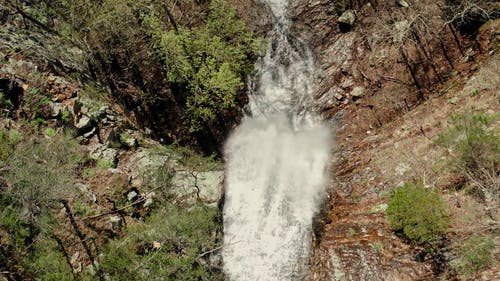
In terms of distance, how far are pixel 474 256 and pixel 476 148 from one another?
3046 millimetres

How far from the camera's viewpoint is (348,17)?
16359 mm

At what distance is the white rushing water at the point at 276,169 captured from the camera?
12.9m

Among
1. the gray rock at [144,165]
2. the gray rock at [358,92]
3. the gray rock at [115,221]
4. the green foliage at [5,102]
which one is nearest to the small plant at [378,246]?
the gray rock at [358,92]

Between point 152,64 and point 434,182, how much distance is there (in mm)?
11500

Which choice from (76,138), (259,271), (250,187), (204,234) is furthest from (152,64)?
(259,271)

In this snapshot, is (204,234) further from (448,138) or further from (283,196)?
(448,138)

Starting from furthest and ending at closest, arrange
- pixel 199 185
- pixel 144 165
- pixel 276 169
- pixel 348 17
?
1. pixel 348 17
2. pixel 276 169
3. pixel 199 185
4. pixel 144 165

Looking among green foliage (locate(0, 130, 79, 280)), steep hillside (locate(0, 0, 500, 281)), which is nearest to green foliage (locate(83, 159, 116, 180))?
steep hillside (locate(0, 0, 500, 281))

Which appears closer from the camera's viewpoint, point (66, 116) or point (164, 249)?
point (164, 249)

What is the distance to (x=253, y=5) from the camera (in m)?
17.2

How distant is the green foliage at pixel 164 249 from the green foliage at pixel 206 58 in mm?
4789

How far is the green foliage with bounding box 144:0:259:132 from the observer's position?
14594mm

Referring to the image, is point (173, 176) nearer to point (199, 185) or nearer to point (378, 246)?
point (199, 185)

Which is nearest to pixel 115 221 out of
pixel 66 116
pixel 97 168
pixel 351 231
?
pixel 97 168
